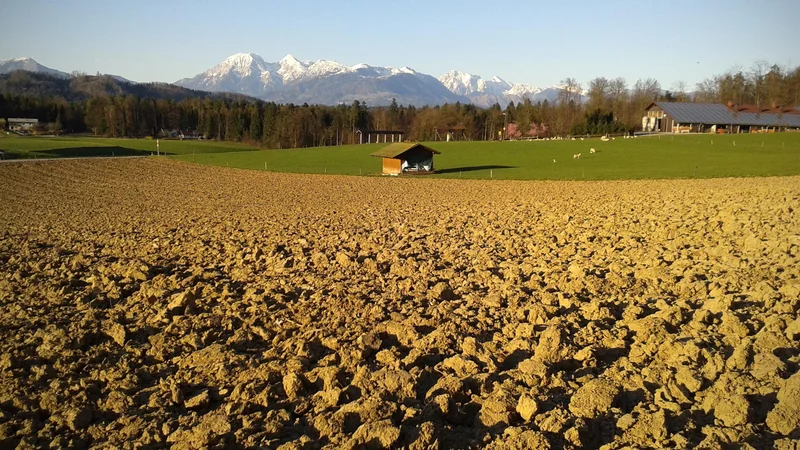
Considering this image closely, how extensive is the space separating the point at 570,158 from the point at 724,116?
5089 centimetres

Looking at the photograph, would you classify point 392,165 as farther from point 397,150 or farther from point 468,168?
point 468,168

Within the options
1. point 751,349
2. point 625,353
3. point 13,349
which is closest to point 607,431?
point 625,353

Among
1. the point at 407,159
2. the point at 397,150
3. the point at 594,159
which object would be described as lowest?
the point at 407,159

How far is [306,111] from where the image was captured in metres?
129

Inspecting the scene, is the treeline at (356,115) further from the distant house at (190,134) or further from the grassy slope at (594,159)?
the grassy slope at (594,159)

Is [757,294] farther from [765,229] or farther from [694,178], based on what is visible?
[694,178]

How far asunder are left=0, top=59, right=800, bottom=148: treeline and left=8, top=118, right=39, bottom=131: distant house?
369cm

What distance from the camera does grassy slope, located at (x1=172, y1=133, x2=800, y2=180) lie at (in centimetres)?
4650

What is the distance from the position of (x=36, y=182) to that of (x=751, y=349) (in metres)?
45.5

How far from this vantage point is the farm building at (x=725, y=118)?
93.4 meters

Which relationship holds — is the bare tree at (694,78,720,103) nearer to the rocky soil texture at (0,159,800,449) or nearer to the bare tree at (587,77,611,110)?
the bare tree at (587,77,611,110)

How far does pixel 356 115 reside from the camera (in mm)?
133250

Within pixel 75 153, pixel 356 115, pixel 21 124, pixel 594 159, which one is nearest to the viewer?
pixel 594 159

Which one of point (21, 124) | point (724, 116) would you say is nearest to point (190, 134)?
point (21, 124)
